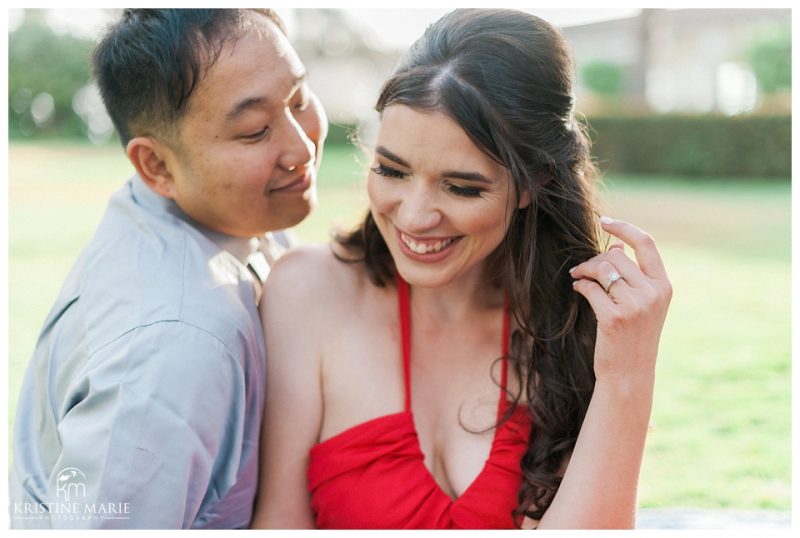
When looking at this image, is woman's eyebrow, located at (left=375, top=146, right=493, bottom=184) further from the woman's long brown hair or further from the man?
the man

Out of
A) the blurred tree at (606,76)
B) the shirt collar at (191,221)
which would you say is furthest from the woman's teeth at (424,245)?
the blurred tree at (606,76)

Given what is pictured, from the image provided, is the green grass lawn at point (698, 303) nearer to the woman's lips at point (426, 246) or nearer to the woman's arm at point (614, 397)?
the woman's arm at point (614, 397)

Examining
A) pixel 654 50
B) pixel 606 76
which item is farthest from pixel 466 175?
pixel 606 76

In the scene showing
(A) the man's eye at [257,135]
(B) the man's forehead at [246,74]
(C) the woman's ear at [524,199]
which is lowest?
(C) the woman's ear at [524,199]

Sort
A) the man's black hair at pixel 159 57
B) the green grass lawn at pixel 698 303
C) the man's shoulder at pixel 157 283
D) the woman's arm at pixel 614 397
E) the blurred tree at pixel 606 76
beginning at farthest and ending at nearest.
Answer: the blurred tree at pixel 606 76 < the green grass lawn at pixel 698 303 < the man's black hair at pixel 159 57 < the woman's arm at pixel 614 397 < the man's shoulder at pixel 157 283

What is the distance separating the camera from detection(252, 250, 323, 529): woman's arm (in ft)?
8.95

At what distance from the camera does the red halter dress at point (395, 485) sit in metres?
2.74

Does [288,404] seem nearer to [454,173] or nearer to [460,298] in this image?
[460,298]

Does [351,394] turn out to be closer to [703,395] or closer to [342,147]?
[703,395]

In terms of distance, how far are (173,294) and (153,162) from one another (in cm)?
76

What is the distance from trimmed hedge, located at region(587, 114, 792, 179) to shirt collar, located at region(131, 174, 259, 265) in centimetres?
1683

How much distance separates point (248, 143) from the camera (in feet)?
9.73

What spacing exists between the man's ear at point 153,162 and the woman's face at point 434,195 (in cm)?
79

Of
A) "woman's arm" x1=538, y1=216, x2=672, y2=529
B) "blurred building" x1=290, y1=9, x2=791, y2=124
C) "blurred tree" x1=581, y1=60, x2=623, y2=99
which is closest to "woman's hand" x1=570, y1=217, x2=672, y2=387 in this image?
"woman's arm" x1=538, y1=216, x2=672, y2=529
